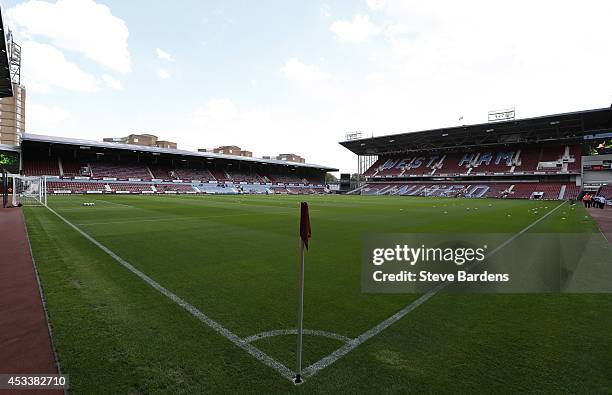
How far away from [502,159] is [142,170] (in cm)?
7350

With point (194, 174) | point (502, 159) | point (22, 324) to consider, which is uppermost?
point (502, 159)

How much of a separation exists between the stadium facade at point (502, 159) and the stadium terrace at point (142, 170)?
22.8 m

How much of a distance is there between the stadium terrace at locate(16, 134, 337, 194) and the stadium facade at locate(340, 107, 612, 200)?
74.9ft

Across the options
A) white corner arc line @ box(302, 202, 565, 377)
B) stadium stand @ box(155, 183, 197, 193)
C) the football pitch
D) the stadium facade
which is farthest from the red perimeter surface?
the stadium facade

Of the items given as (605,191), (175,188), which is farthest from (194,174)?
(605,191)

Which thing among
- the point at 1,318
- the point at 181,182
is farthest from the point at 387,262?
the point at 181,182

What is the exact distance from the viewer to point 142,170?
6425cm

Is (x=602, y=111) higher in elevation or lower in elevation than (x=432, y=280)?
higher

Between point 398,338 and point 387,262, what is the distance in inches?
164

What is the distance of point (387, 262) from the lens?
775 centimetres

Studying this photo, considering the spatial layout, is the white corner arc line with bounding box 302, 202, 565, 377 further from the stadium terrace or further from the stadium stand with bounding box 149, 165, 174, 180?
the stadium stand with bounding box 149, 165, 174, 180

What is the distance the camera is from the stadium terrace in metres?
52.3

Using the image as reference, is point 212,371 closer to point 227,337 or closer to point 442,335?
point 227,337

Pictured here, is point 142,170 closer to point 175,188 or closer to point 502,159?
point 175,188
